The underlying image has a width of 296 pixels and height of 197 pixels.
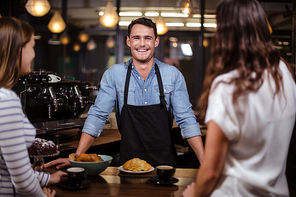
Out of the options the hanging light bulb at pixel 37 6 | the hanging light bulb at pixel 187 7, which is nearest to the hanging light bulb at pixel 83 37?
the hanging light bulb at pixel 37 6

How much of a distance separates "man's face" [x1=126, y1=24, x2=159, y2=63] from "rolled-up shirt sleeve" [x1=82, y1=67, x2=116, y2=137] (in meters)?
0.24

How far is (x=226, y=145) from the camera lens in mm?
885

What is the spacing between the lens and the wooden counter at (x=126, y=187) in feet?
4.26

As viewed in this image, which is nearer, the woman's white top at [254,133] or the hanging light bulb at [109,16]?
the woman's white top at [254,133]

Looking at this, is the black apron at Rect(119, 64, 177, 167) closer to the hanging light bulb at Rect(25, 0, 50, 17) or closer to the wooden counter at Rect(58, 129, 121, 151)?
the wooden counter at Rect(58, 129, 121, 151)

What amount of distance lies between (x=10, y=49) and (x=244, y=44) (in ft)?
2.55

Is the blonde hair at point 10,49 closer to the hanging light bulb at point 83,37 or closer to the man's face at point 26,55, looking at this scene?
the man's face at point 26,55

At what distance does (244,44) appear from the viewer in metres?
0.92

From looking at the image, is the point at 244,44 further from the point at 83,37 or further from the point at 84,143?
the point at 83,37

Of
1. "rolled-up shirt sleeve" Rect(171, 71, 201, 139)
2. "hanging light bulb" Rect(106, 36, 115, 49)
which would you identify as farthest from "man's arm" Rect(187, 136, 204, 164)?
"hanging light bulb" Rect(106, 36, 115, 49)

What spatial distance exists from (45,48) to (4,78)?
6514 millimetres

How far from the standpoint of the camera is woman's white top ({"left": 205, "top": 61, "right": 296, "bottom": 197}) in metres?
0.87

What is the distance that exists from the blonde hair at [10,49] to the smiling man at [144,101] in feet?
2.72

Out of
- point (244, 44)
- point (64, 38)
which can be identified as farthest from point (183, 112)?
point (64, 38)
